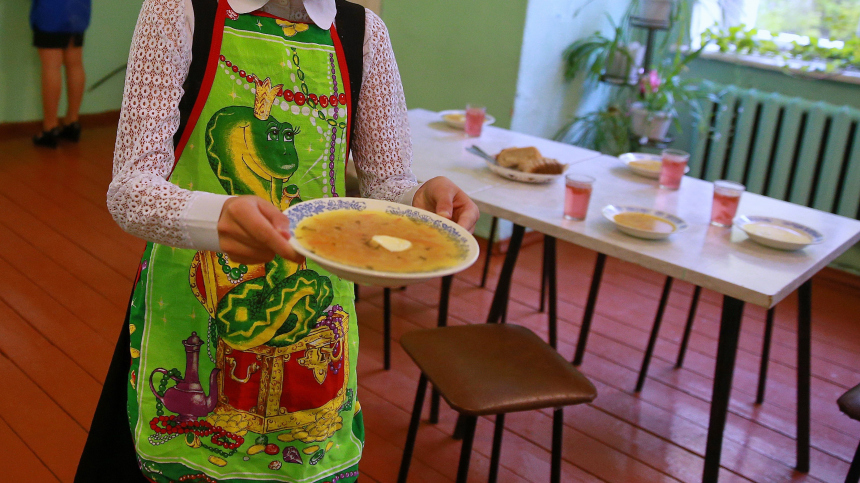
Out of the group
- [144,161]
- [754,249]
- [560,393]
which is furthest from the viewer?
[754,249]

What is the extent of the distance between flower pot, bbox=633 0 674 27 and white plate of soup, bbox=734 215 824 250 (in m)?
1.83

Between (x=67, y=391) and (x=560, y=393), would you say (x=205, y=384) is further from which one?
(x=67, y=391)

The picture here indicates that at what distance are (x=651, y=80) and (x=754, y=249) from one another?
1929 mm

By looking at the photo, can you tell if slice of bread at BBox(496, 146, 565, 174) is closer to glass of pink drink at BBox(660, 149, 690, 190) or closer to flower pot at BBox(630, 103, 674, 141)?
glass of pink drink at BBox(660, 149, 690, 190)

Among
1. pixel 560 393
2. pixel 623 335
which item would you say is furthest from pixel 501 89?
pixel 560 393

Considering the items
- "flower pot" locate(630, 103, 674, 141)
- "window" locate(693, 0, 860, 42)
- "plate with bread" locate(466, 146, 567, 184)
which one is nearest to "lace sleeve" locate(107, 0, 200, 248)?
"plate with bread" locate(466, 146, 567, 184)

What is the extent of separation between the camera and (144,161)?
96 cm

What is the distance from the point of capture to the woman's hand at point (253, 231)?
86 centimetres

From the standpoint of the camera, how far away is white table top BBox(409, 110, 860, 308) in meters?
1.58

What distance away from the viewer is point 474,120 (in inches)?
101

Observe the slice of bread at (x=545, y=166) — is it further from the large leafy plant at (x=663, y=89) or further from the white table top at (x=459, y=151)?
the large leafy plant at (x=663, y=89)

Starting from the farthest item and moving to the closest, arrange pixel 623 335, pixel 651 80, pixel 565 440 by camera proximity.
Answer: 1. pixel 651 80
2. pixel 623 335
3. pixel 565 440

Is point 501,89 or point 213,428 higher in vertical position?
point 501,89

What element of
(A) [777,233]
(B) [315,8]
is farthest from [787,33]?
(B) [315,8]
